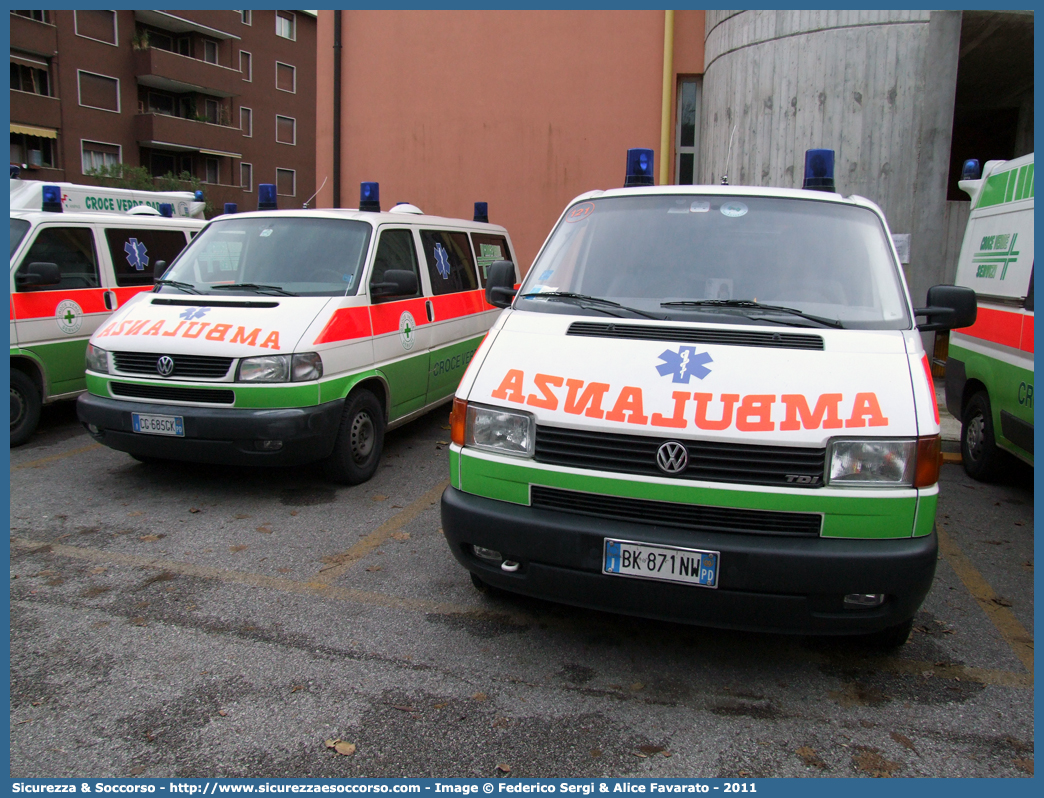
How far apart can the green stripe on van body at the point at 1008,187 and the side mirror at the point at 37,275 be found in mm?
7914

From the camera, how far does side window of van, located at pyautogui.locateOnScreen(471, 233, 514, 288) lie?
8.13m

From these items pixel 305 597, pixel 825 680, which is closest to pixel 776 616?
pixel 825 680

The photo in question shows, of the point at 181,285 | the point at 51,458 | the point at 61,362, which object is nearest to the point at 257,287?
the point at 181,285

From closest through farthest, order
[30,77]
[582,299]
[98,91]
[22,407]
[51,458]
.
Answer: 1. [582,299]
2. [51,458]
3. [22,407]
4. [30,77]
5. [98,91]

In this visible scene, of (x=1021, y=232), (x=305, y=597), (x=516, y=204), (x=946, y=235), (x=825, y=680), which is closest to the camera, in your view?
(x=825, y=680)

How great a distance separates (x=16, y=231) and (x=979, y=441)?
8531 mm

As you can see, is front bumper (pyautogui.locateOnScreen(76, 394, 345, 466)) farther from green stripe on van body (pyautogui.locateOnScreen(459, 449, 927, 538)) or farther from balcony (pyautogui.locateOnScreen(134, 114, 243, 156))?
balcony (pyautogui.locateOnScreen(134, 114, 243, 156))

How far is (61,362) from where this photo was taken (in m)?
7.16

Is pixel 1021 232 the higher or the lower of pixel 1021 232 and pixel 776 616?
the higher

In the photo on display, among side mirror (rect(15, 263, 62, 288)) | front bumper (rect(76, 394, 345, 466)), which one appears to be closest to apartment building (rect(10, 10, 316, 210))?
side mirror (rect(15, 263, 62, 288))

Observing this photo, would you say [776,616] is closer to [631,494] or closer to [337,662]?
[631,494]

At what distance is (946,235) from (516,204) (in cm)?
620

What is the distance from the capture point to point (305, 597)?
3971 mm

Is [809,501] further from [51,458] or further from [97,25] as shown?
[97,25]
